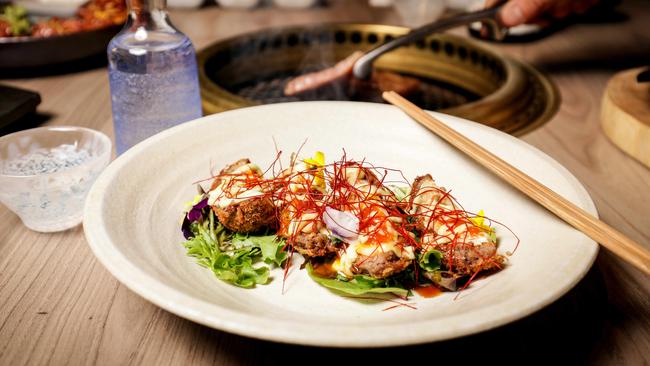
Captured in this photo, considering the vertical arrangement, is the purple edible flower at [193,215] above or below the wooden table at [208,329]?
above

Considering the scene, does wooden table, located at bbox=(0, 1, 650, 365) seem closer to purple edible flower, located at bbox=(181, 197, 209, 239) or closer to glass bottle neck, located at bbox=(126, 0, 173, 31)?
purple edible flower, located at bbox=(181, 197, 209, 239)

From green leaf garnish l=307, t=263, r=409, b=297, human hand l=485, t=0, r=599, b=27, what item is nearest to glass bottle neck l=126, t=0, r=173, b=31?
green leaf garnish l=307, t=263, r=409, b=297

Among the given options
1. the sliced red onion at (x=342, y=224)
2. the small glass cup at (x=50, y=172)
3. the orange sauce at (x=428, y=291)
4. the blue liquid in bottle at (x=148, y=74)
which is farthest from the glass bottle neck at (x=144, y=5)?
the orange sauce at (x=428, y=291)

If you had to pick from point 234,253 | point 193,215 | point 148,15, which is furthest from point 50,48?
point 234,253

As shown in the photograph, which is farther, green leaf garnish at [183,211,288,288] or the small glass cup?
the small glass cup

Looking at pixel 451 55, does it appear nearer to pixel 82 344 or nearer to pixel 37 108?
pixel 37 108

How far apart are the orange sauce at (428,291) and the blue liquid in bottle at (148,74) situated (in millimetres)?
850

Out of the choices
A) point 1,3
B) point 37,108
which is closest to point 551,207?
point 37,108

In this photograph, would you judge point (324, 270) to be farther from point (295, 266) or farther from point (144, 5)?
point (144, 5)

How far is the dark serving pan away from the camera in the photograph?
6.86 ft

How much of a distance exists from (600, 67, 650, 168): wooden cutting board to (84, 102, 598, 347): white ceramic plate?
597mm

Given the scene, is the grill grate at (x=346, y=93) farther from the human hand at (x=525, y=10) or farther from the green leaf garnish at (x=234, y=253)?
the green leaf garnish at (x=234, y=253)

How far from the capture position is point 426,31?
6.66 feet

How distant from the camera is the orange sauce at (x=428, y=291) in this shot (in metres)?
1.04
